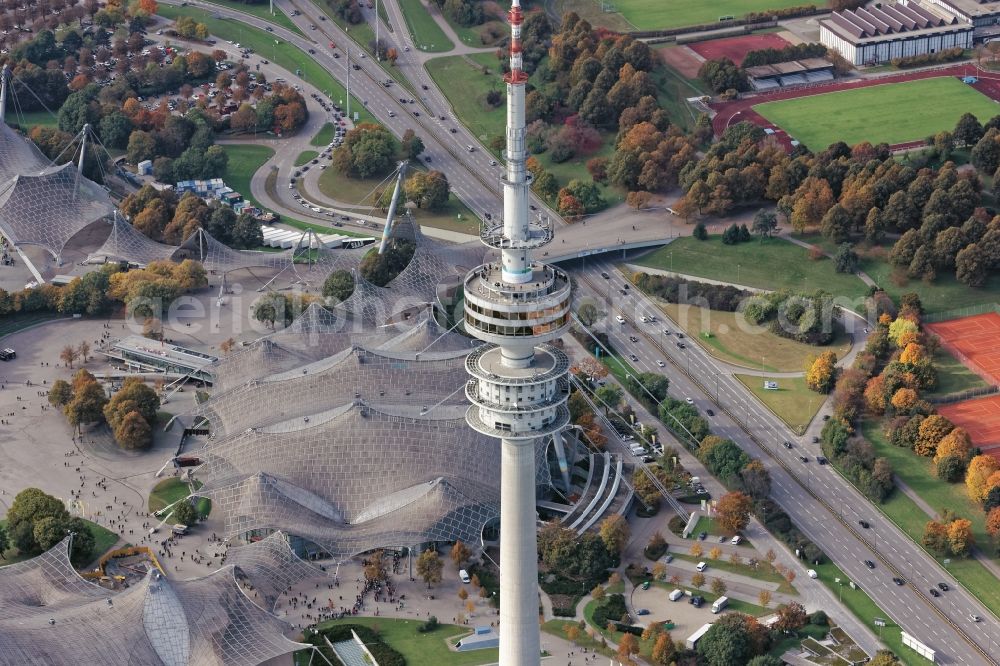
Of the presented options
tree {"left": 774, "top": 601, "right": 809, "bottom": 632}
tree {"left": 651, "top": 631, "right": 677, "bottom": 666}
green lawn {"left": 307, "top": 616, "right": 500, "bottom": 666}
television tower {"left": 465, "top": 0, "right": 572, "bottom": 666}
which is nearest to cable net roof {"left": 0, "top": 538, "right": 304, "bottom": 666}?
green lawn {"left": 307, "top": 616, "right": 500, "bottom": 666}

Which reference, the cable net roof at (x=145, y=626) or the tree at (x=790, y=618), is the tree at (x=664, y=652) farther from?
the cable net roof at (x=145, y=626)

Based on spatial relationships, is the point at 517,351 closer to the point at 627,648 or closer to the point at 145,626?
the point at 627,648

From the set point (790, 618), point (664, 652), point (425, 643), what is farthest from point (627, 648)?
point (425, 643)

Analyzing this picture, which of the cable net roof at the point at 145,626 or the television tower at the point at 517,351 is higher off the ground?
the television tower at the point at 517,351

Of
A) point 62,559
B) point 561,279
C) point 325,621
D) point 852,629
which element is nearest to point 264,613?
point 325,621

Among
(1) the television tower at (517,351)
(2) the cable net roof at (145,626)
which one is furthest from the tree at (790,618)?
(2) the cable net roof at (145,626)

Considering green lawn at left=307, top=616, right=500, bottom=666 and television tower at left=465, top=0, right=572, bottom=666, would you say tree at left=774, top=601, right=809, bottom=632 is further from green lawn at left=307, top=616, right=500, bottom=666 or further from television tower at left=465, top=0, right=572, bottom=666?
television tower at left=465, top=0, right=572, bottom=666

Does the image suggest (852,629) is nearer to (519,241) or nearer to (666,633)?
Result: (666,633)
